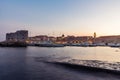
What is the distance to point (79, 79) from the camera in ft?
69.6

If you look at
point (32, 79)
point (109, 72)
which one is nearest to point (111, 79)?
point (109, 72)

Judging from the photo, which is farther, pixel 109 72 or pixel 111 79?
pixel 109 72

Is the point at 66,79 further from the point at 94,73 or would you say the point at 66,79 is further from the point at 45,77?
the point at 94,73

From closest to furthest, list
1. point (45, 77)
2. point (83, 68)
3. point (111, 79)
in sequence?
1. point (111, 79)
2. point (45, 77)
3. point (83, 68)

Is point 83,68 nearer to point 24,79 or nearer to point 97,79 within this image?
point 97,79

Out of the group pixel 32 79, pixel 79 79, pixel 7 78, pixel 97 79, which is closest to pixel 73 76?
pixel 79 79

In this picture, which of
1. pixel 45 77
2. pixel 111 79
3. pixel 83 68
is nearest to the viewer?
pixel 111 79

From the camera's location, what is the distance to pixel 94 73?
23703 mm

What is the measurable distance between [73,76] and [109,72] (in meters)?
4.43

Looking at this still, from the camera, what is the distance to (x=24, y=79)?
21484 millimetres

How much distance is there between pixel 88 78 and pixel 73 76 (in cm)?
199

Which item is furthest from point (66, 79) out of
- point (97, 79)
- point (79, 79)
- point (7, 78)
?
point (7, 78)

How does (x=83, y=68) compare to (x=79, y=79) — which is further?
(x=83, y=68)

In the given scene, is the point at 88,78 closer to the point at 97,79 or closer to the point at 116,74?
the point at 97,79
